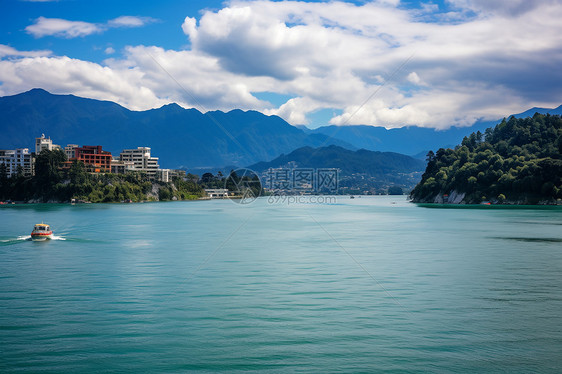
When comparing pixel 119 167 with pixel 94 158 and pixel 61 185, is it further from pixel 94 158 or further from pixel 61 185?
pixel 61 185

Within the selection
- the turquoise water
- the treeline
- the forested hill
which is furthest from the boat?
the forested hill

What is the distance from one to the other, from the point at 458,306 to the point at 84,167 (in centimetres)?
16874

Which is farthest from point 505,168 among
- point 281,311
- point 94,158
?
point 94,158

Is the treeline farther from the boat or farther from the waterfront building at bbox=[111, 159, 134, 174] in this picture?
the boat

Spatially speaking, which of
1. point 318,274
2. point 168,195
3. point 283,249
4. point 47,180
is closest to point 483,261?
point 318,274

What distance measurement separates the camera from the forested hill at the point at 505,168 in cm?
12238

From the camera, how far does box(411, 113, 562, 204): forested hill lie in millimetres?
122375

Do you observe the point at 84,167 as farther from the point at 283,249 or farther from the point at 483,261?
the point at 483,261

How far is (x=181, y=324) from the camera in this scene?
15.9m

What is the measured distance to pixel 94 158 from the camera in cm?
18000

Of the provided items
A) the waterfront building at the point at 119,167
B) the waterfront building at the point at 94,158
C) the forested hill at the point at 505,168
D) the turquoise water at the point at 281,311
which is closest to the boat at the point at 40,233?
the turquoise water at the point at 281,311

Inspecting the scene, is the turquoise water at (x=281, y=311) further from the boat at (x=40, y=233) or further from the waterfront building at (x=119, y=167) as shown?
the waterfront building at (x=119, y=167)

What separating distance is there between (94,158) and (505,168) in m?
147

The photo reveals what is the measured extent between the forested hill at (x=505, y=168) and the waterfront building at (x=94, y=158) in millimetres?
122942
